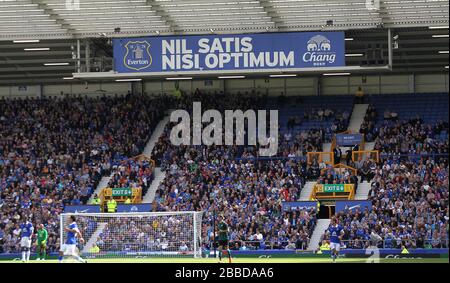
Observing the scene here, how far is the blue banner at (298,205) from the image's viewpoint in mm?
43875

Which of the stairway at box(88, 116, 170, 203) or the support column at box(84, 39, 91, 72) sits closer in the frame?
the support column at box(84, 39, 91, 72)

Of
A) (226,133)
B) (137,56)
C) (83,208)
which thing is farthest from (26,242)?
(226,133)

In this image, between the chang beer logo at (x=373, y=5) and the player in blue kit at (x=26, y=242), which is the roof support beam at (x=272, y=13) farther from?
the player in blue kit at (x=26, y=242)

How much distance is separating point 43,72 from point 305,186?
18.4 metres

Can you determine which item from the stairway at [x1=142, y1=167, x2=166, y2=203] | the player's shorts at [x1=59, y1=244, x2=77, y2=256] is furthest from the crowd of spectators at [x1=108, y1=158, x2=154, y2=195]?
the player's shorts at [x1=59, y1=244, x2=77, y2=256]

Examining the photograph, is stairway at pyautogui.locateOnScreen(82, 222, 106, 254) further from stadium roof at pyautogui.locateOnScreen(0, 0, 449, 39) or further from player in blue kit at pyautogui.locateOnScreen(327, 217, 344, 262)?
stadium roof at pyautogui.locateOnScreen(0, 0, 449, 39)

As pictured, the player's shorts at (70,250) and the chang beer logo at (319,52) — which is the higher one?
the chang beer logo at (319,52)

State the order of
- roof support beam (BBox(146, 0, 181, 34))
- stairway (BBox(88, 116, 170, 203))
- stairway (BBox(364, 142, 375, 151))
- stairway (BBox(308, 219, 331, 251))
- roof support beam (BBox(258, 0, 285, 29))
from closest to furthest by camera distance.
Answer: roof support beam (BBox(258, 0, 285, 29)), roof support beam (BBox(146, 0, 181, 34)), stairway (BBox(308, 219, 331, 251)), stairway (BBox(88, 116, 170, 203)), stairway (BBox(364, 142, 375, 151))

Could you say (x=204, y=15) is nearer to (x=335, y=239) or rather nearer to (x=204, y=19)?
(x=204, y=19)

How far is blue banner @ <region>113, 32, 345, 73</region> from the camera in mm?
42969

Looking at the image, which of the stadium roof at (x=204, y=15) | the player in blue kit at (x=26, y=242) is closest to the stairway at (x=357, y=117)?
the stadium roof at (x=204, y=15)

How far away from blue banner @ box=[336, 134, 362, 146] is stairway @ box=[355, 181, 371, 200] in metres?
4.31

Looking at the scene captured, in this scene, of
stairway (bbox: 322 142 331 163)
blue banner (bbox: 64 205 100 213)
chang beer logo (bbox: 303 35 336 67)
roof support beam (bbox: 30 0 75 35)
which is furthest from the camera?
stairway (bbox: 322 142 331 163)

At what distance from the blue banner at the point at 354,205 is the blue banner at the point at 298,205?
3.67 ft
